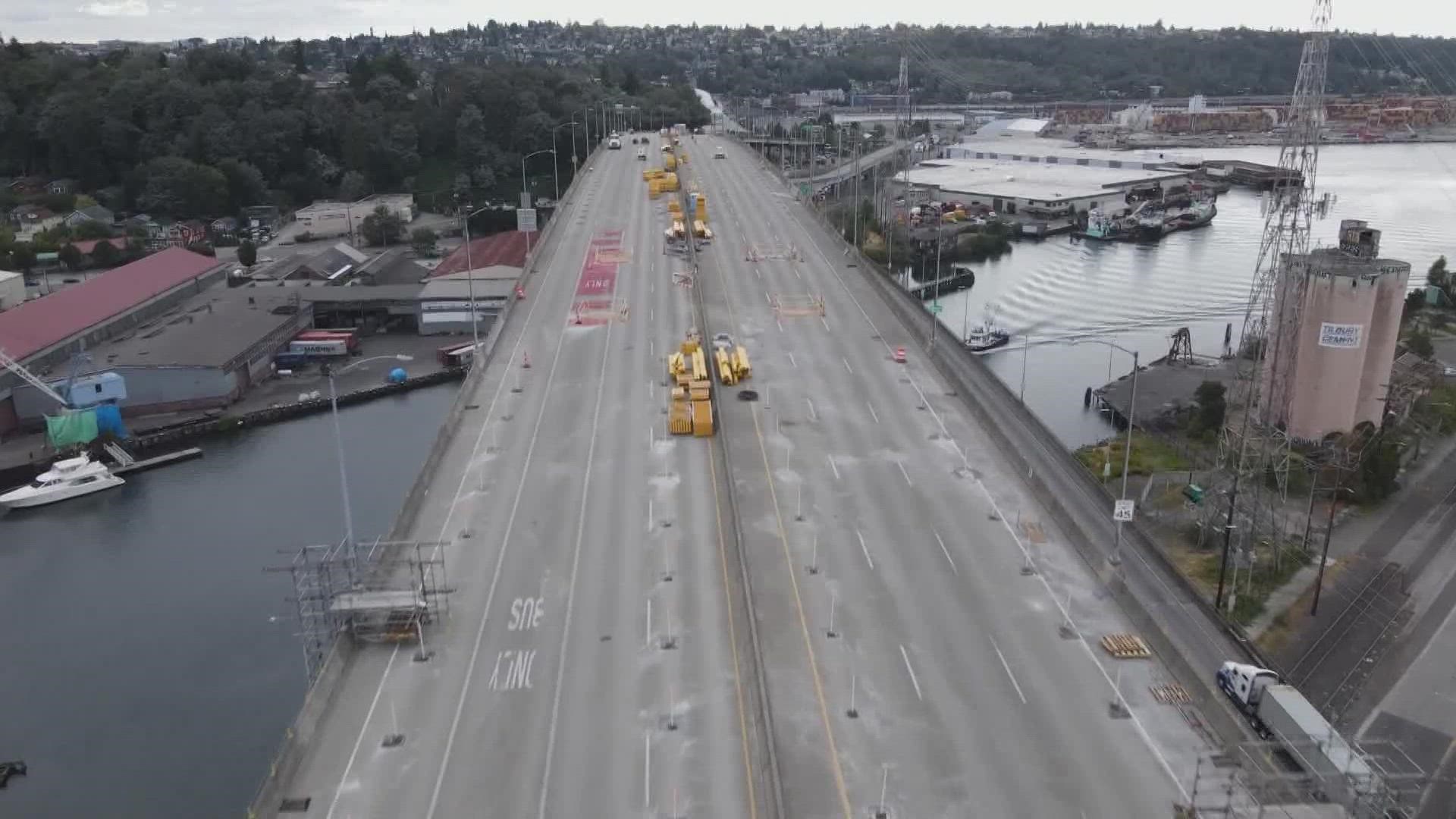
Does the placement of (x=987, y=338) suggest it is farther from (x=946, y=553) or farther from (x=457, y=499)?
(x=457, y=499)

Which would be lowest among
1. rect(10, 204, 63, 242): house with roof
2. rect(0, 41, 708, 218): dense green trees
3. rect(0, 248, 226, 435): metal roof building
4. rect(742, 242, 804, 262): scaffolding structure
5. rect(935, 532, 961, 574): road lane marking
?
rect(0, 248, 226, 435): metal roof building

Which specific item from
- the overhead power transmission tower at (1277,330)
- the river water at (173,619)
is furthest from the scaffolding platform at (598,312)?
the overhead power transmission tower at (1277,330)

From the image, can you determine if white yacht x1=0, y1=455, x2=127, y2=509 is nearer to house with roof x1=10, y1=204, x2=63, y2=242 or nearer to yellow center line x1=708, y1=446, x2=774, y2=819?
yellow center line x1=708, y1=446, x2=774, y2=819

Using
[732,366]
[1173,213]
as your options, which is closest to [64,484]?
[732,366]

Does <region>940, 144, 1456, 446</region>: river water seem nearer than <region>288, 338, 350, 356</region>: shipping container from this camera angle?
No

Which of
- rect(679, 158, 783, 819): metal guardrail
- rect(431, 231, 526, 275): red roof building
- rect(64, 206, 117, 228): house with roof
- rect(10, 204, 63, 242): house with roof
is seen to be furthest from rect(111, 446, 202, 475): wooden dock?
rect(64, 206, 117, 228): house with roof
